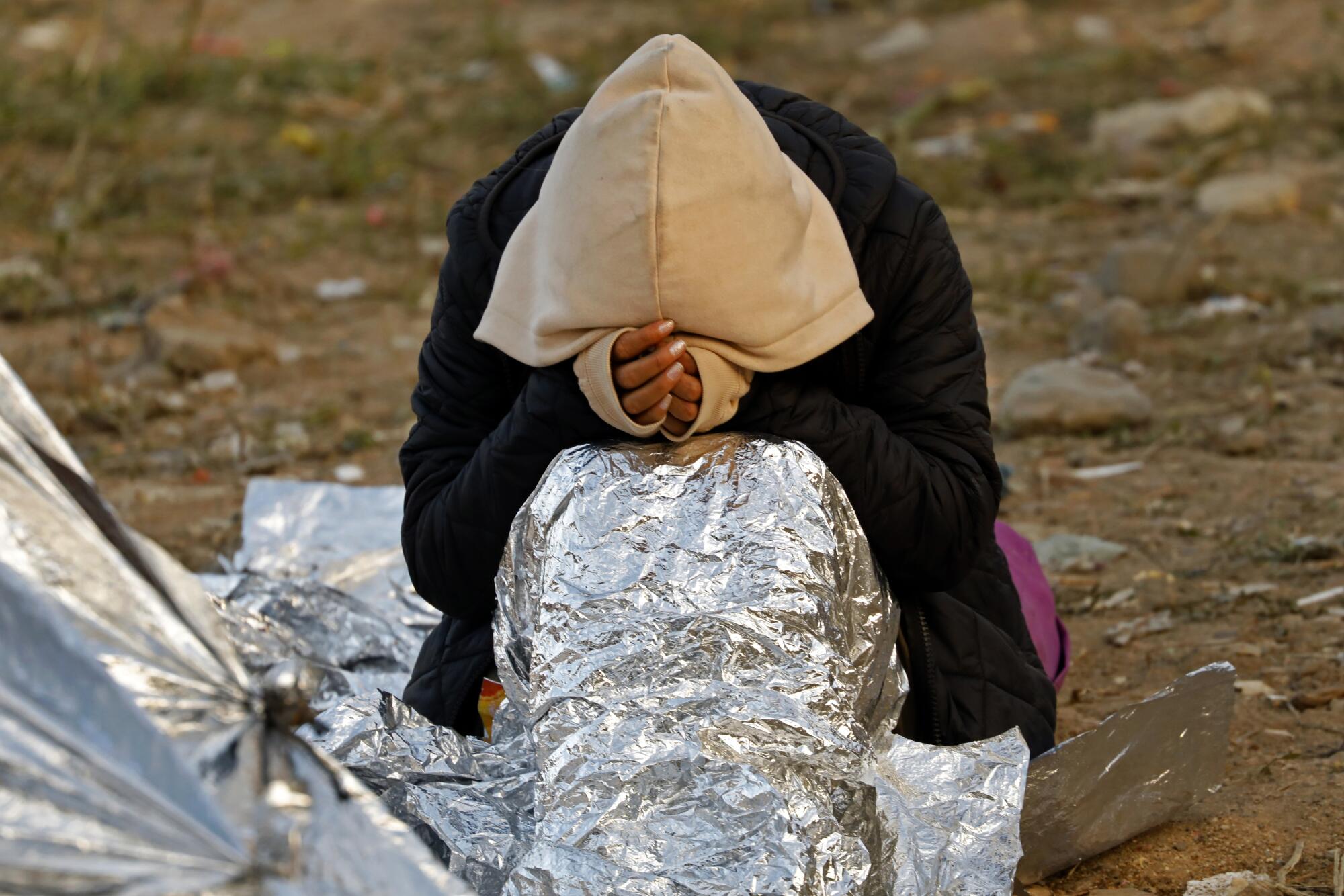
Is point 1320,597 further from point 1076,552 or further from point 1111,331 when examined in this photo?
point 1111,331

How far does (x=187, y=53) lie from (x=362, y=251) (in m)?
2.51

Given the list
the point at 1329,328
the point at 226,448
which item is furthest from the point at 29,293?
the point at 1329,328

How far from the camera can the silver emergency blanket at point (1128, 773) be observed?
71.4 inches

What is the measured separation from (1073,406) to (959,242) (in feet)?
5.46

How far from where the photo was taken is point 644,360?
59.1 inches

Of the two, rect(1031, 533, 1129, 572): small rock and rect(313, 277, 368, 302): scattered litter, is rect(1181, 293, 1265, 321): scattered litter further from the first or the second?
rect(313, 277, 368, 302): scattered litter

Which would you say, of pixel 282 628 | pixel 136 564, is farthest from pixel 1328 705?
pixel 136 564

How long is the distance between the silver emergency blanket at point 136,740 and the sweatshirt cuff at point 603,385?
48 cm

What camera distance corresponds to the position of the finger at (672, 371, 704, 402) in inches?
60.2

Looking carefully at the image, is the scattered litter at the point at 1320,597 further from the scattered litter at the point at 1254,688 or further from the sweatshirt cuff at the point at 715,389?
the sweatshirt cuff at the point at 715,389

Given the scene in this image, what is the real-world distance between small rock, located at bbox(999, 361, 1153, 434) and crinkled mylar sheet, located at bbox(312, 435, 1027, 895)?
2.05m

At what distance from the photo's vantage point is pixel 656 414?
1.54 metres

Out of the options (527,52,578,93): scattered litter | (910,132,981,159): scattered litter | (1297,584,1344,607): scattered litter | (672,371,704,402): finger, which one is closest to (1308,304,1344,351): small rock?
(1297,584,1344,607): scattered litter

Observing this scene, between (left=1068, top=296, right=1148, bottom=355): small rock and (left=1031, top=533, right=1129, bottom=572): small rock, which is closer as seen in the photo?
(left=1031, top=533, right=1129, bottom=572): small rock
